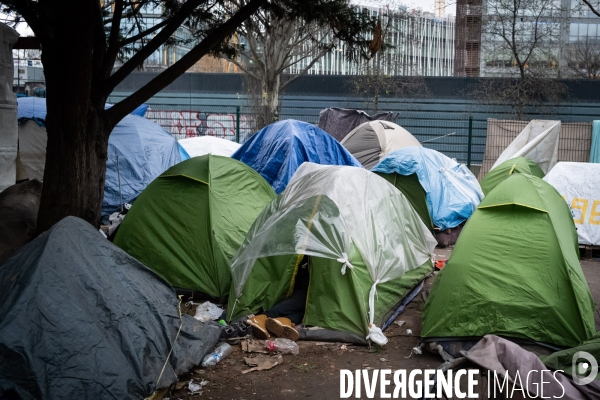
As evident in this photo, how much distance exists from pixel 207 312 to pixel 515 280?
3317 millimetres

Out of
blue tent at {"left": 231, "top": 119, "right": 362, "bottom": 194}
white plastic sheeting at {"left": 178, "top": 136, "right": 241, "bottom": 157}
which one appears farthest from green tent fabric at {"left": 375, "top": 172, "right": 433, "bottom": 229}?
white plastic sheeting at {"left": 178, "top": 136, "right": 241, "bottom": 157}

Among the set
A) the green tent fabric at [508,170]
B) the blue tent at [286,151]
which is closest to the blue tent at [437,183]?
the green tent fabric at [508,170]

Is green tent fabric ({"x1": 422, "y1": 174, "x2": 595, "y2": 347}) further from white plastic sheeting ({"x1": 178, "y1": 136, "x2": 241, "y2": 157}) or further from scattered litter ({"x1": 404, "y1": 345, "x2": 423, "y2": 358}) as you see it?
white plastic sheeting ({"x1": 178, "y1": 136, "x2": 241, "y2": 157})

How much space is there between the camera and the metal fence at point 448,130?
632 inches

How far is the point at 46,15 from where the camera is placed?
6.21m

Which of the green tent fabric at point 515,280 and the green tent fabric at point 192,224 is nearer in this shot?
the green tent fabric at point 515,280

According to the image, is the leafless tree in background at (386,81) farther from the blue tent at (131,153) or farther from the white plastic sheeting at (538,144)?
the blue tent at (131,153)

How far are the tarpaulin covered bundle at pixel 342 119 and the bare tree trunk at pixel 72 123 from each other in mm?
10352

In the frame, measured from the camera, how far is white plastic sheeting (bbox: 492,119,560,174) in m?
15.2

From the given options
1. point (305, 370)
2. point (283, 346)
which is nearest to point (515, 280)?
point (305, 370)

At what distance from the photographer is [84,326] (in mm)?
4957

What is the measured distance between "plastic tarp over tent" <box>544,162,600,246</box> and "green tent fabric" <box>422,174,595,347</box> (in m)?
3.81

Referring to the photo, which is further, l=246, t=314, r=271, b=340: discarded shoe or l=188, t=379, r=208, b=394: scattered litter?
l=246, t=314, r=271, b=340: discarded shoe

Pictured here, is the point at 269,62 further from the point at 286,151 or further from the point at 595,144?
the point at 595,144
